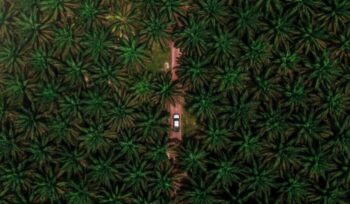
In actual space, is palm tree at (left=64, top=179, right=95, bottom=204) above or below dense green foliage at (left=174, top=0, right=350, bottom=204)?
below

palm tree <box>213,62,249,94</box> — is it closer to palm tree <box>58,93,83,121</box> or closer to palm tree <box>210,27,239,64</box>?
palm tree <box>210,27,239,64</box>

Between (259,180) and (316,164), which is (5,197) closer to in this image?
(259,180)

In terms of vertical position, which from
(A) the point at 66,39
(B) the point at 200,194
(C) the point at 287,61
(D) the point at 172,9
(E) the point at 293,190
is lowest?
(B) the point at 200,194

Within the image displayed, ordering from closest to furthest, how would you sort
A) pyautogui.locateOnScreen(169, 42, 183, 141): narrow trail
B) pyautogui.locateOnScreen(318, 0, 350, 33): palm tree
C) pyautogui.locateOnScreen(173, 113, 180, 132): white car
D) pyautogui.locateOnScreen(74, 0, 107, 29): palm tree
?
pyautogui.locateOnScreen(318, 0, 350, 33): palm tree, pyautogui.locateOnScreen(74, 0, 107, 29): palm tree, pyautogui.locateOnScreen(169, 42, 183, 141): narrow trail, pyautogui.locateOnScreen(173, 113, 180, 132): white car

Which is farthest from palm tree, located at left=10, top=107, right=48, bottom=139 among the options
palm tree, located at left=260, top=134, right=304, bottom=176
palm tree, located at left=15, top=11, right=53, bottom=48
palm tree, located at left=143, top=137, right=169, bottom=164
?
palm tree, located at left=260, top=134, right=304, bottom=176

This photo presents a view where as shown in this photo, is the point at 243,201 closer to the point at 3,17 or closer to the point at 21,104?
the point at 21,104

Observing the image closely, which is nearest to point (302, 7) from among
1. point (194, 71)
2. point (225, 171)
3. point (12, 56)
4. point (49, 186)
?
point (194, 71)

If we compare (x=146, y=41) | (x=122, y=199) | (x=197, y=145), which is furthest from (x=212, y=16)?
(x=122, y=199)

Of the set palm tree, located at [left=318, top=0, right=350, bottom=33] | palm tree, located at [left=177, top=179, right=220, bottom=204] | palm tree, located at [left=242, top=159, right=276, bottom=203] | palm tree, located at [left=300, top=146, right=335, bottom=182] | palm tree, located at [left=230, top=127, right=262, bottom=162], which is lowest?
palm tree, located at [left=177, top=179, right=220, bottom=204]

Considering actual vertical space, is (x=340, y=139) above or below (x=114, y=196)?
above

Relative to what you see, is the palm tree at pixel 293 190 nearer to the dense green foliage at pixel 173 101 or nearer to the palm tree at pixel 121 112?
the dense green foliage at pixel 173 101
